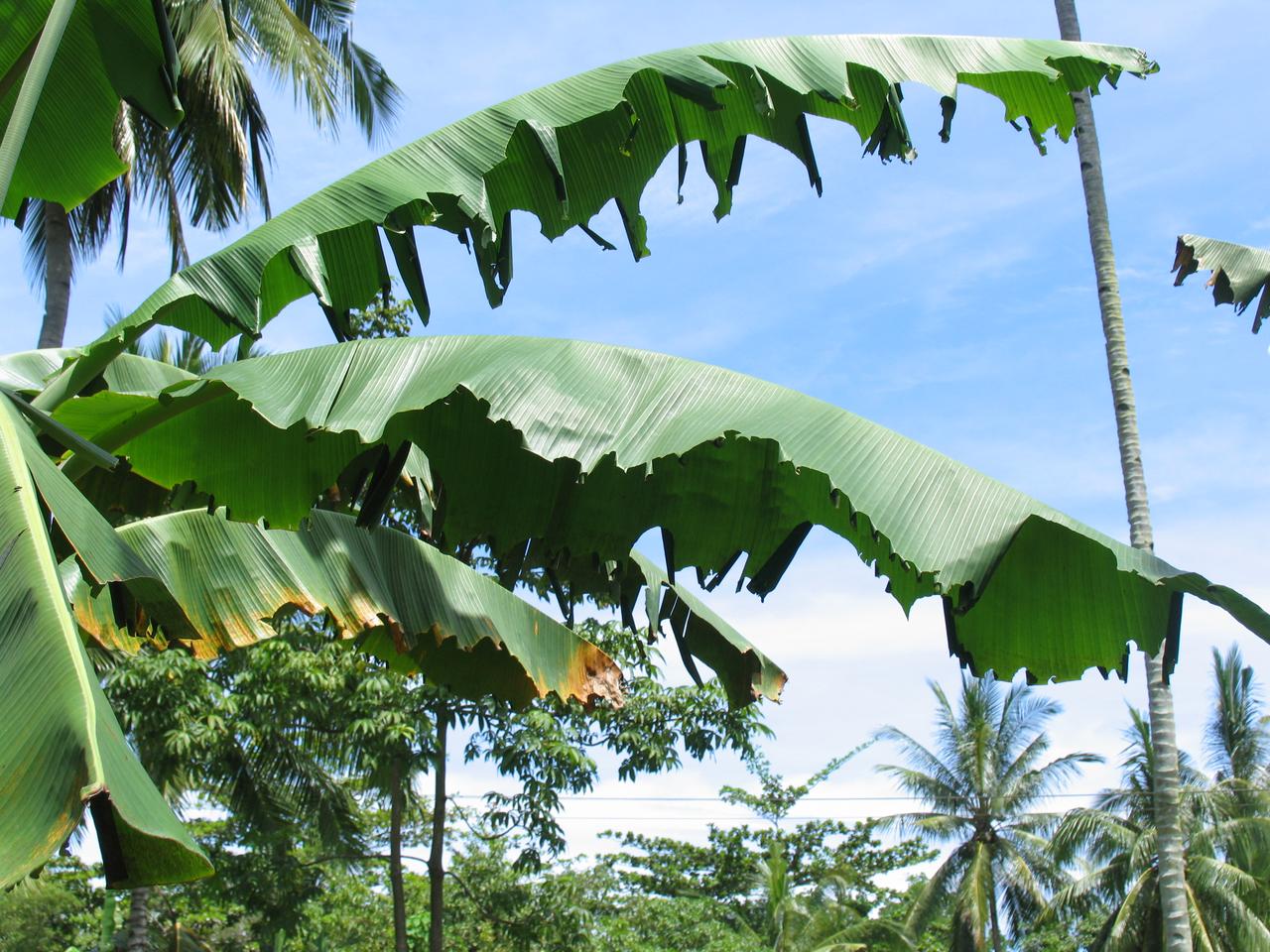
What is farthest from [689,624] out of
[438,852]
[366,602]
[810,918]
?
[810,918]

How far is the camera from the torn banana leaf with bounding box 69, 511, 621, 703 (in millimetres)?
3941

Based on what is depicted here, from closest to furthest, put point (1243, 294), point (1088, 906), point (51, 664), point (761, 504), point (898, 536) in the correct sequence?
point (51, 664)
point (898, 536)
point (761, 504)
point (1243, 294)
point (1088, 906)

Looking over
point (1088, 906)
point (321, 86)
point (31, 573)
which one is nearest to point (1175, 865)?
point (31, 573)

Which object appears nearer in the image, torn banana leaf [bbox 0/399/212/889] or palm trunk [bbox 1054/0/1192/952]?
torn banana leaf [bbox 0/399/212/889]

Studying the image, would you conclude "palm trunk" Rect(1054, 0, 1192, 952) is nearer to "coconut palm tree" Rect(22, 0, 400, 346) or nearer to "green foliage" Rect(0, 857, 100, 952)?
"coconut palm tree" Rect(22, 0, 400, 346)

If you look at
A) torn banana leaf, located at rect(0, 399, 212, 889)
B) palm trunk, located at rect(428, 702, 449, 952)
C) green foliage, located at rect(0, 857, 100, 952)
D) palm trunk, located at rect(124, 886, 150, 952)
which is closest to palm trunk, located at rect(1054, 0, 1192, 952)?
palm trunk, located at rect(428, 702, 449, 952)

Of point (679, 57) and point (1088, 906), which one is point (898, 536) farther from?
point (1088, 906)

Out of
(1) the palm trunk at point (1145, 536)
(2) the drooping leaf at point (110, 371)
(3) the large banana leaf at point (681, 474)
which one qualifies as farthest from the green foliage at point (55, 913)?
(3) the large banana leaf at point (681, 474)

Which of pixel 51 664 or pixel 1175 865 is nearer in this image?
pixel 51 664

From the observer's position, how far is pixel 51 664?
2162 mm

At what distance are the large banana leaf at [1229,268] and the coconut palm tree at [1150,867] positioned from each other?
17897 millimetres

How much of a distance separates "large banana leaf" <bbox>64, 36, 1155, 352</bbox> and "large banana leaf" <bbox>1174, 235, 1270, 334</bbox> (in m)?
3.71

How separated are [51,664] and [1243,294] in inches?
258

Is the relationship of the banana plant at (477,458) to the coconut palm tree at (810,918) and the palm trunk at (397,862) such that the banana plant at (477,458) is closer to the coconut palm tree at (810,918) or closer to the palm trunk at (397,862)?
the palm trunk at (397,862)
